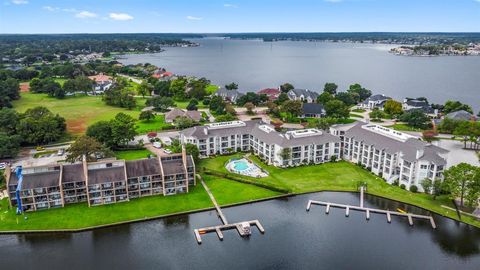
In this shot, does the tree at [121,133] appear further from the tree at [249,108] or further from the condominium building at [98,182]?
the tree at [249,108]

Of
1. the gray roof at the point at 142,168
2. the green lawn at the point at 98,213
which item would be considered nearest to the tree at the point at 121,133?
the gray roof at the point at 142,168

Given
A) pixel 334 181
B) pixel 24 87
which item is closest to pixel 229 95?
pixel 334 181

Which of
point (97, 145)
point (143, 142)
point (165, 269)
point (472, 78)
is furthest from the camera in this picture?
point (472, 78)

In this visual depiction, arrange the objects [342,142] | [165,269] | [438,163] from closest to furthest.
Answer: [165,269], [438,163], [342,142]

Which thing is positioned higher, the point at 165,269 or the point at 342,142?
the point at 342,142

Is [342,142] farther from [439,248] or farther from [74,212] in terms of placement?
[74,212]

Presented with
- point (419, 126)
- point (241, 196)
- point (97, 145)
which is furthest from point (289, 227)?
point (419, 126)
